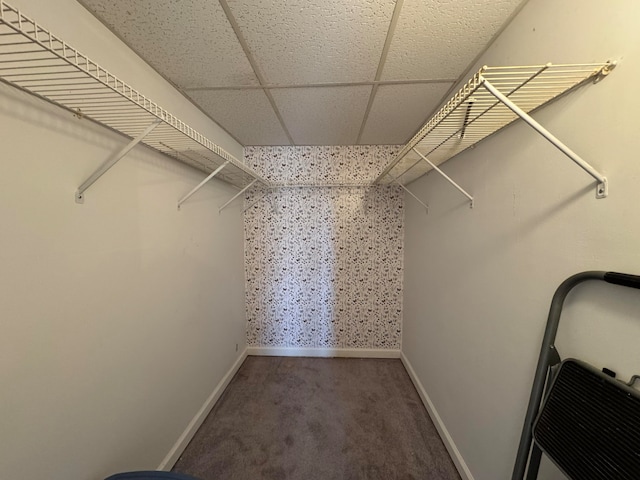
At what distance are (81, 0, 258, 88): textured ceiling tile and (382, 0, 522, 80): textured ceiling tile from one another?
79cm

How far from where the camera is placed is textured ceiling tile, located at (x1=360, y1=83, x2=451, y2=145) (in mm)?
1625

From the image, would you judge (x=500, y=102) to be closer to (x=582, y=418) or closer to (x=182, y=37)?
(x=582, y=418)

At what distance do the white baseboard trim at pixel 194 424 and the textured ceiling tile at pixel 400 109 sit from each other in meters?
2.61

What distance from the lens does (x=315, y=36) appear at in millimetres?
1181

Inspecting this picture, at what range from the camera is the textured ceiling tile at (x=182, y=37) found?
101 centimetres

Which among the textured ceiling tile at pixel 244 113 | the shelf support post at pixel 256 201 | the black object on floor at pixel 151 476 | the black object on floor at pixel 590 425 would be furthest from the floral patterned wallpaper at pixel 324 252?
the black object on floor at pixel 590 425

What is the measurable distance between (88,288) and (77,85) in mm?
746

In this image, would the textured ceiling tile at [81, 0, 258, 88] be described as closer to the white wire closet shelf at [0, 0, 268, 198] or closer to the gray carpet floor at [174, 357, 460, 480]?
the white wire closet shelf at [0, 0, 268, 198]

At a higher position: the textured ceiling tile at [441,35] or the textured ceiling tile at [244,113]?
the textured ceiling tile at [441,35]

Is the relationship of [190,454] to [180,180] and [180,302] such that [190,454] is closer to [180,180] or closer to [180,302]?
[180,302]

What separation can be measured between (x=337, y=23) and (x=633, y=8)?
0.93m

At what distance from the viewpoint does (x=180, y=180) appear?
1670 millimetres

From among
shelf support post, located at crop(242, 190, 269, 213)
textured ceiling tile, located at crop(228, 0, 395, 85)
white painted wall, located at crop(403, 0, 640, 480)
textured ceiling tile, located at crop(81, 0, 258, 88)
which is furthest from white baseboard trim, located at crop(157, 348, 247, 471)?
textured ceiling tile, located at crop(228, 0, 395, 85)

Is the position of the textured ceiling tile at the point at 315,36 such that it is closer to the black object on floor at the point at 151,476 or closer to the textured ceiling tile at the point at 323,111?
the textured ceiling tile at the point at 323,111
